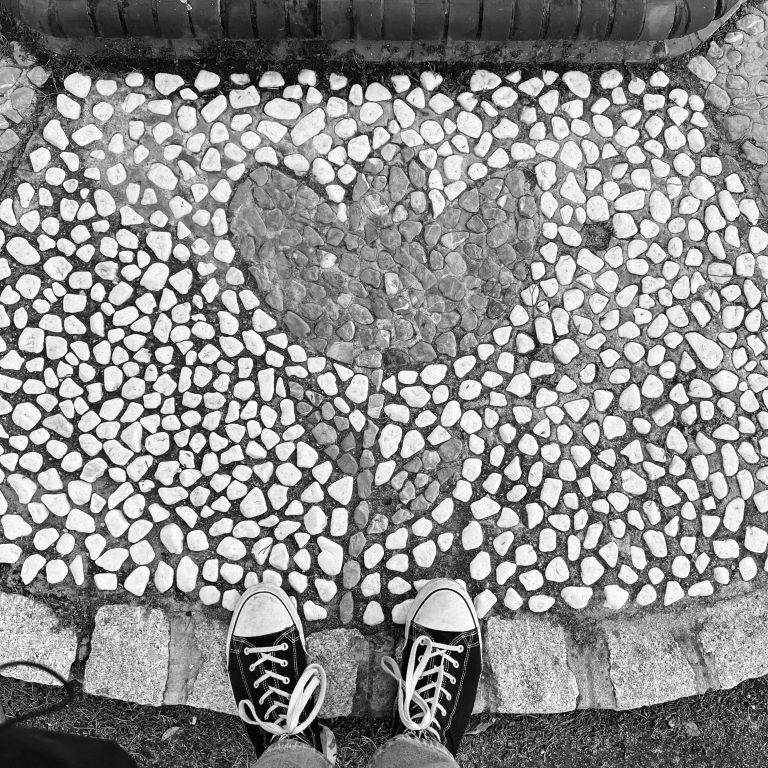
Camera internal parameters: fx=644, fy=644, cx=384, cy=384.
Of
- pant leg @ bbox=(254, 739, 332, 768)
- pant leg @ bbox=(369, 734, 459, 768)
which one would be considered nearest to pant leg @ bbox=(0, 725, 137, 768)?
pant leg @ bbox=(254, 739, 332, 768)

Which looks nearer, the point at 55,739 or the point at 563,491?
the point at 55,739

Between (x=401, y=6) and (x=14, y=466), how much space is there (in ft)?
5.16

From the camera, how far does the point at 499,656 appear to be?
1723 millimetres

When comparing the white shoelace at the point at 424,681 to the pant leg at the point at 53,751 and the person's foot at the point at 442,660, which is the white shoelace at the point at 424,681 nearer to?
the person's foot at the point at 442,660

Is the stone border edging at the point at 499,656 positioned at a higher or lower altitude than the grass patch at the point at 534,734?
higher

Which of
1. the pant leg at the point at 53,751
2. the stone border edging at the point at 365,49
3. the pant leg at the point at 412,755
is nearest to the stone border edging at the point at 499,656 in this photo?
the pant leg at the point at 412,755

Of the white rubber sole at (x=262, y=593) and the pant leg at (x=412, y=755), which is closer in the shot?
the pant leg at (x=412, y=755)

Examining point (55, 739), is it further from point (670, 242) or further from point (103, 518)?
point (670, 242)

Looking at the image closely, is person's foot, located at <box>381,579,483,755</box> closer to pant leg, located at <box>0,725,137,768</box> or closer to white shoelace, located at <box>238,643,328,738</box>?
white shoelace, located at <box>238,643,328,738</box>

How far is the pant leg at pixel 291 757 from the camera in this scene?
1.56m

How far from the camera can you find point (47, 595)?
172 cm

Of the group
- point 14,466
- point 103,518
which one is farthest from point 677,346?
point 14,466

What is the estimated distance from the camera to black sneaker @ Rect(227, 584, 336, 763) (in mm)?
1671

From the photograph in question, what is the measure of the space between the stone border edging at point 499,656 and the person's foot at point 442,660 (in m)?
0.05
